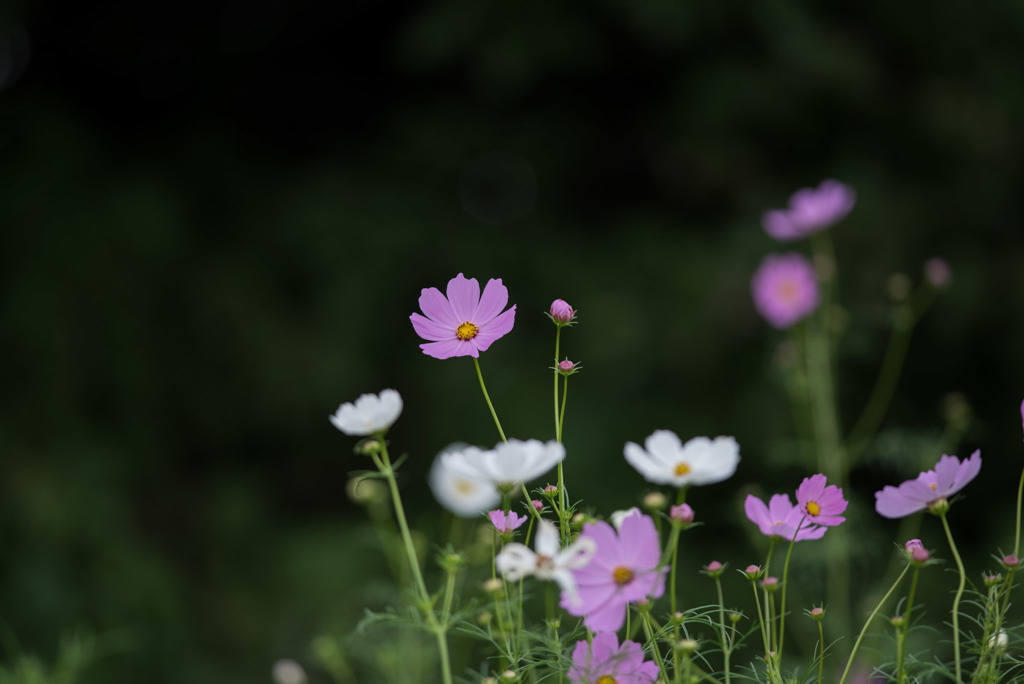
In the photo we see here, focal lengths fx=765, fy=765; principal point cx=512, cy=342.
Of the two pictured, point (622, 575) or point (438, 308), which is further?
point (438, 308)

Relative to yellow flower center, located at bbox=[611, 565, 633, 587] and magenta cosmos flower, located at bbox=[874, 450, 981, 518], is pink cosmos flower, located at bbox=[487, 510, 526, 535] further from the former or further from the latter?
magenta cosmos flower, located at bbox=[874, 450, 981, 518]

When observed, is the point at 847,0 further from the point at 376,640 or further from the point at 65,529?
the point at 65,529

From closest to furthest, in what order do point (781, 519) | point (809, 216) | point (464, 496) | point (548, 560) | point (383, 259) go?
point (548, 560)
point (781, 519)
point (464, 496)
point (809, 216)
point (383, 259)

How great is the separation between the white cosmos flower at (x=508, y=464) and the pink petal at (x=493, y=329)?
84 mm

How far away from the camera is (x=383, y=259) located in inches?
75.2

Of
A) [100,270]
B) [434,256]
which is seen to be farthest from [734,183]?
[100,270]

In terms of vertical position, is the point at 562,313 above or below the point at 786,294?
above

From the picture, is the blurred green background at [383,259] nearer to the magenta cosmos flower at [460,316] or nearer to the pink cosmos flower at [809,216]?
the pink cosmos flower at [809,216]

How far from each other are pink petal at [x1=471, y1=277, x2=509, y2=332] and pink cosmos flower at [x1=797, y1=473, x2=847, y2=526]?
170mm

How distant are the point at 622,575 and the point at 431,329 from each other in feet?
0.58

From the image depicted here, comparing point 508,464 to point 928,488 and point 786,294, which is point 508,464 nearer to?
point 928,488

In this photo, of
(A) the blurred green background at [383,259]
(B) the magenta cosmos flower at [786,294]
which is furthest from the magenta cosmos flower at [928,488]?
(A) the blurred green background at [383,259]

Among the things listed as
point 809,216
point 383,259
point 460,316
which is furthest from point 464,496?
point 383,259

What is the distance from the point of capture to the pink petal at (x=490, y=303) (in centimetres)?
40
